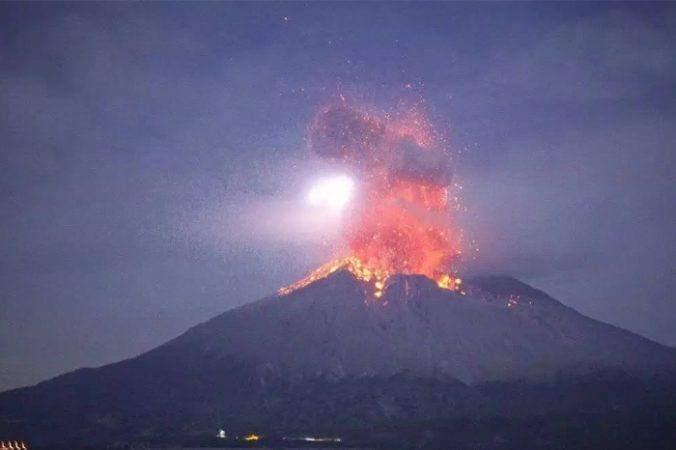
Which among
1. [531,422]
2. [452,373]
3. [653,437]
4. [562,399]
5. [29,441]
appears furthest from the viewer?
[452,373]

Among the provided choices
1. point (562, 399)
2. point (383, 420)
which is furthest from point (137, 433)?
point (562, 399)

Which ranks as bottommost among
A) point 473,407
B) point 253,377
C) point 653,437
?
point 653,437

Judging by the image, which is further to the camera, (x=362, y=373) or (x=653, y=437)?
(x=362, y=373)

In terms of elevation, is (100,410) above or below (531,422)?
above

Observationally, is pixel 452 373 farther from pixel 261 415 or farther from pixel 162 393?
pixel 162 393

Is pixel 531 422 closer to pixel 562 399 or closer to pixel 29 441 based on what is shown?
pixel 562 399

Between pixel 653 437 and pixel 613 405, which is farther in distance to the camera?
pixel 613 405

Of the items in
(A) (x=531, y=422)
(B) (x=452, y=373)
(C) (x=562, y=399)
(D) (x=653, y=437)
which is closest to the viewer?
(D) (x=653, y=437)

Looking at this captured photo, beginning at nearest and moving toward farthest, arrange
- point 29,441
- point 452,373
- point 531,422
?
point 531,422 < point 29,441 < point 452,373

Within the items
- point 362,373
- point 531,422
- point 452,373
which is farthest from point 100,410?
point 531,422
